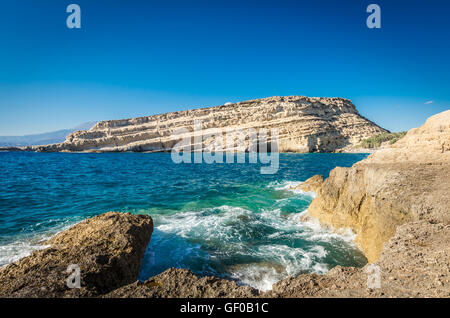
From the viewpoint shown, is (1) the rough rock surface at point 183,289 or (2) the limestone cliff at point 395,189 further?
(2) the limestone cliff at point 395,189

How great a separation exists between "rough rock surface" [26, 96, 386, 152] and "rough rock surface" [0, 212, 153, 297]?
6181cm

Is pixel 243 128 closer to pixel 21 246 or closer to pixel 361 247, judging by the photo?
pixel 361 247

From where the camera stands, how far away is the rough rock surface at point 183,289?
103 inches

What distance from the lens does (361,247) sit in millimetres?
6699

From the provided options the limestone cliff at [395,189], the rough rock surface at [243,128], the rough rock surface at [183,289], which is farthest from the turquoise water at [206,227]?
the rough rock surface at [243,128]

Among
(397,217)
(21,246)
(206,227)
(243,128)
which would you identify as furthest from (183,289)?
(243,128)

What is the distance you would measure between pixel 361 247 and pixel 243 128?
6618cm

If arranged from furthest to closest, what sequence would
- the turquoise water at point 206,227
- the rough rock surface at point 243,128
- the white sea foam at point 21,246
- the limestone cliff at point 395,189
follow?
the rough rock surface at point 243,128 → the turquoise water at point 206,227 → the white sea foam at point 21,246 → the limestone cliff at point 395,189

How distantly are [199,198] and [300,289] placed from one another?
1065cm

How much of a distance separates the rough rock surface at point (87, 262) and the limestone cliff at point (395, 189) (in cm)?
637

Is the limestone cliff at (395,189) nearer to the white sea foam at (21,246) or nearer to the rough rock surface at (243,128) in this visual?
the white sea foam at (21,246)

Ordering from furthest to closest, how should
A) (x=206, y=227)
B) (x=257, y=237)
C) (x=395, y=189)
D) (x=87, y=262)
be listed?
(x=206, y=227), (x=257, y=237), (x=395, y=189), (x=87, y=262)
